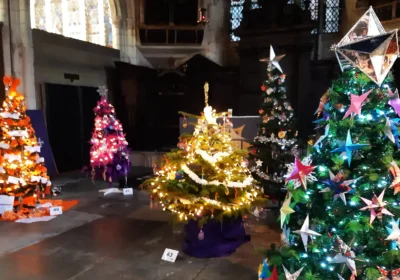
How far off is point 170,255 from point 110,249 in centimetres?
88

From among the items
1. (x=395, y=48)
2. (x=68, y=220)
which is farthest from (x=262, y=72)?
(x=395, y=48)

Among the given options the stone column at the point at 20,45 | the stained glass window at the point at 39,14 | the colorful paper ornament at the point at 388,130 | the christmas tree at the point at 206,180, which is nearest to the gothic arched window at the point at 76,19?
the stained glass window at the point at 39,14

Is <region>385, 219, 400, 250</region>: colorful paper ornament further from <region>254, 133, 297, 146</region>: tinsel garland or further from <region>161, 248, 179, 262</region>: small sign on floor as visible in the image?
<region>254, 133, 297, 146</region>: tinsel garland

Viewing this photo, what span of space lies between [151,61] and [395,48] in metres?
10.5

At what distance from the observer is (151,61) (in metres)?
12.4

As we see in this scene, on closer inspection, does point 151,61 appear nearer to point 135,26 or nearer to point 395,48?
point 135,26

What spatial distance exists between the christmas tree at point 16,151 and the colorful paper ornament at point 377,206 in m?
5.63

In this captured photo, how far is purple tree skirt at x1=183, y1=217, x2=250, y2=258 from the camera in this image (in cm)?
427

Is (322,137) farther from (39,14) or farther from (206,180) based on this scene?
(39,14)

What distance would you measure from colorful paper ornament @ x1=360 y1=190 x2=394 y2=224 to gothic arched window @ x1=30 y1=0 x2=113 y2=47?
10.8m

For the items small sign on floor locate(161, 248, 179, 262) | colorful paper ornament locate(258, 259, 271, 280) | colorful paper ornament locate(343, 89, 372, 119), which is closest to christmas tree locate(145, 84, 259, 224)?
small sign on floor locate(161, 248, 179, 262)

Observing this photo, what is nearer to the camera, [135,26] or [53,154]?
[53,154]

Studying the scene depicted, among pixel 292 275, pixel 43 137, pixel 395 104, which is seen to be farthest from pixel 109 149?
pixel 395 104

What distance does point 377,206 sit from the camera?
2.44 m
